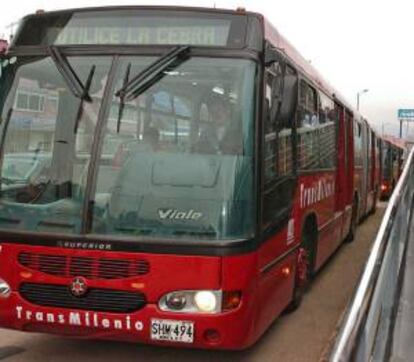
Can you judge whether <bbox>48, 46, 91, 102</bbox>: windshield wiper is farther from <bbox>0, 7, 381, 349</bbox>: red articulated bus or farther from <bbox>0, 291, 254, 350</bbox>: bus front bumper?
<bbox>0, 291, 254, 350</bbox>: bus front bumper

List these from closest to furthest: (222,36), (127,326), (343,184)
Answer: (127,326) < (222,36) < (343,184)

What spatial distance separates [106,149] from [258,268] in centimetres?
143

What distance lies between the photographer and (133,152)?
563 cm

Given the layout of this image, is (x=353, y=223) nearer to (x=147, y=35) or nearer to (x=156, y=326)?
(x=147, y=35)

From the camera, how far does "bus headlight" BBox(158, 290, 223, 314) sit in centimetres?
524

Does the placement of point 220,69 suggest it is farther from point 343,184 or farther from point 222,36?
point 343,184

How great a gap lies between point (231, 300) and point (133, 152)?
1.31 meters

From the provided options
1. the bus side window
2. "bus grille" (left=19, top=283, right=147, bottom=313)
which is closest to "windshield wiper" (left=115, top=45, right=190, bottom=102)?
the bus side window

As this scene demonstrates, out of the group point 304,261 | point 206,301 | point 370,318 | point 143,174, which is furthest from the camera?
point 304,261

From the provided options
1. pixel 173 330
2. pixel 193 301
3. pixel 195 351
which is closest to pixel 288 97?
pixel 193 301

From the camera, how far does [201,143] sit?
5.58 meters

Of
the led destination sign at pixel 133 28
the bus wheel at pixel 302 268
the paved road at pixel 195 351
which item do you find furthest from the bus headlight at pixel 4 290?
the bus wheel at pixel 302 268

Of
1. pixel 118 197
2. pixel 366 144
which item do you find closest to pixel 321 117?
pixel 118 197

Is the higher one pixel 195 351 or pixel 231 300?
pixel 231 300
